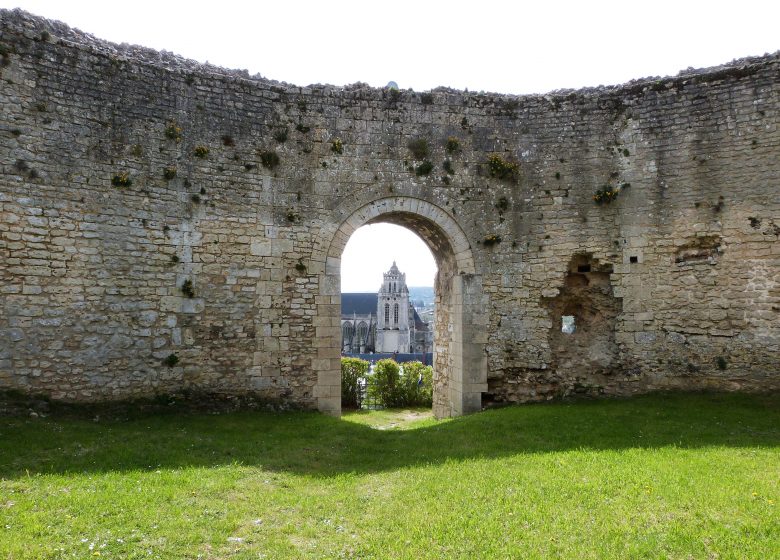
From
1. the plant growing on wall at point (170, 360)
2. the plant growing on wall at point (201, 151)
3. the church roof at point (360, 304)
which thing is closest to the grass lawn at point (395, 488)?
the plant growing on wall at point (170, 360)

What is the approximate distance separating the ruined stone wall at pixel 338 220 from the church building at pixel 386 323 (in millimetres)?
63917

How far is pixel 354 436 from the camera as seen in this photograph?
392 inches

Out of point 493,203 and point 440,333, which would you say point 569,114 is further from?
point 440,333

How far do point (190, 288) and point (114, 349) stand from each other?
1774 mm

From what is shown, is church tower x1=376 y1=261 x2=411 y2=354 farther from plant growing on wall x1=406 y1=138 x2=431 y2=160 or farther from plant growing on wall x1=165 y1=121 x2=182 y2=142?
plant growing on wall x1=165 y1=121 x2=182 y2=142

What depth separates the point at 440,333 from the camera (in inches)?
554

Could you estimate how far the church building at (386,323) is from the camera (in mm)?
78500

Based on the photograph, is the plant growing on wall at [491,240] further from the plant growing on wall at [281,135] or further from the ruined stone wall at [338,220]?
the plant growing on wall at [281,135]

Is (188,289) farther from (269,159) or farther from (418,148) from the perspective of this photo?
(418,148)

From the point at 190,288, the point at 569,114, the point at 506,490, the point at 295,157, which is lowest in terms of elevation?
the point at 506,490

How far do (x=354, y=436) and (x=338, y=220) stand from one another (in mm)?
4683

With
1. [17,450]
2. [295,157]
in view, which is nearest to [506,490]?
[17,450]

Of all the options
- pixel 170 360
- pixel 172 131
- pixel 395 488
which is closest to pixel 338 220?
pixel 172 131

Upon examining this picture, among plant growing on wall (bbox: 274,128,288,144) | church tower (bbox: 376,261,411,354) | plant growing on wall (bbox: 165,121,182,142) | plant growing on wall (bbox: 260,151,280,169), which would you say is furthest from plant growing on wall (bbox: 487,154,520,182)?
church tower (bbox: 376,261,411,354)
